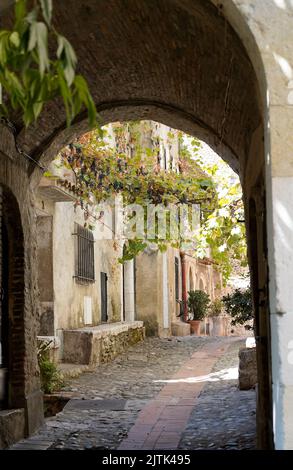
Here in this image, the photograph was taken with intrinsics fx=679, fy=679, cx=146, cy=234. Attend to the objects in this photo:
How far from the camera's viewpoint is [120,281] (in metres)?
17.9

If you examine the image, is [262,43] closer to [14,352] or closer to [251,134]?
[251,134]

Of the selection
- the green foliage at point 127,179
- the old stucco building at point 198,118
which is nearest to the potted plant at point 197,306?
the green foliage at point 127,179

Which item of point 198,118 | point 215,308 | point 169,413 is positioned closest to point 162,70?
point 198,118

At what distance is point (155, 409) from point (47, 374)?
1559mm

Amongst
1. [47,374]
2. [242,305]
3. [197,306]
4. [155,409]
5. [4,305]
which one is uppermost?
[4,305]

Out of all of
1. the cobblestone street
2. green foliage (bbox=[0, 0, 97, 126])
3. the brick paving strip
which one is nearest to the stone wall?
the cobblestone street

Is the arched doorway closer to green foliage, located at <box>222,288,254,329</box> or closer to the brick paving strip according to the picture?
the brick paving strip

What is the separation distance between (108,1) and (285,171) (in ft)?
7.93

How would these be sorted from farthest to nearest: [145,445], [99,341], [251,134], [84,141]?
[99,341]
[84,141]
[145,445]
[251,134]

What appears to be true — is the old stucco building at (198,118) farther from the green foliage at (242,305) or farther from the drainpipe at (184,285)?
the drainpipe at (184,285)

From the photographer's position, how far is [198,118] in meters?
6.95

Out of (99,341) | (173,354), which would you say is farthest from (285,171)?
(173,354)

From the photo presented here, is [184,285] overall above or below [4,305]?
above

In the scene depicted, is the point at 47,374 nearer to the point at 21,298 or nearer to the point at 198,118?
the point at 21,298
